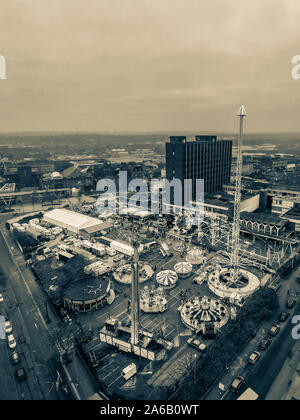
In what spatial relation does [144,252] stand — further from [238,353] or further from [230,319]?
[238,353]

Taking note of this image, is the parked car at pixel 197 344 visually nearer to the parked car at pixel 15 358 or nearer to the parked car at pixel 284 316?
the parked car at pixel 284 316

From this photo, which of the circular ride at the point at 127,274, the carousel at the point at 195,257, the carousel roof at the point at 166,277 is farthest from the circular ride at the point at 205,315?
the carousel at the point at 195,257

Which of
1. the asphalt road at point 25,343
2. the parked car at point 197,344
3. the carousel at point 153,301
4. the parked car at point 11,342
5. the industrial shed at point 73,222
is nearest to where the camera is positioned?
the asphalt road at point 25,343

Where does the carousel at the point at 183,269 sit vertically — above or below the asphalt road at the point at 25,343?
above

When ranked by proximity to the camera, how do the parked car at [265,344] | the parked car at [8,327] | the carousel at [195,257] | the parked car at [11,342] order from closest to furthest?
the parked car at [265,344], the parked car at [11,342], the parked car at [8,327], the carousel at [195,257]

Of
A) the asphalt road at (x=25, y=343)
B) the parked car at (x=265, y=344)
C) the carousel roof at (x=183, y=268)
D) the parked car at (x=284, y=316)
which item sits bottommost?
the asphalt road at (x=25, y=343)

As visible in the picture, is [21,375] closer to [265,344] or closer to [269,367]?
[269,367]
